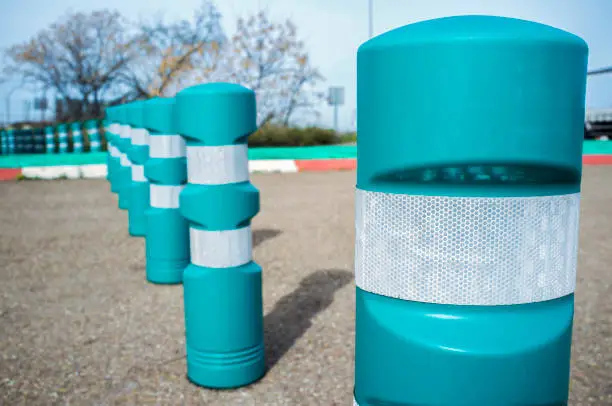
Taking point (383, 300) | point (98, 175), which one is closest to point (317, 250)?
point (383, 300)

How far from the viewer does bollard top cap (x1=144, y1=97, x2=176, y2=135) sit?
4.09 m

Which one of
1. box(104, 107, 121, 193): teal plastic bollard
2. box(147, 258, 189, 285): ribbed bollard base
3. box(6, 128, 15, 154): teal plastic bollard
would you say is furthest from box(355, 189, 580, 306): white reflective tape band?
box(6, 128, 15, 154): teal plastic bollard

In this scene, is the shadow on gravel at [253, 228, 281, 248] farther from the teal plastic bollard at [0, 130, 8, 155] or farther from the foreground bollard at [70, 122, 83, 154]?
the teal plastic bollard at [0, 130, 8, 155]

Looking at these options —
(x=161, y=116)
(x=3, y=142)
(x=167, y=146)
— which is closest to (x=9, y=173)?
(x=3, y=142)

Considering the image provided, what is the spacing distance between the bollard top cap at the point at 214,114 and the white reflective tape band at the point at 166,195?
1.62 metres

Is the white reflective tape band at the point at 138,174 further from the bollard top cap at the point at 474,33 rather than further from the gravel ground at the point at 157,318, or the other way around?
the bollard top cap at the point at 474,33

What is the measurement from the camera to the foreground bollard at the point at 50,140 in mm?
18266

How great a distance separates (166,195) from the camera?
172 inches

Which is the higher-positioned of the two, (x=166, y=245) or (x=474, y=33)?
(x=474, y=33)

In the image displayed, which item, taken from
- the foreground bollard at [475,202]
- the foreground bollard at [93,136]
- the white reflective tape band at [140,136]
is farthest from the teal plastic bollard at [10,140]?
the foreground bollard at [475,202]

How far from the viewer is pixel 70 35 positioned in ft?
83.9

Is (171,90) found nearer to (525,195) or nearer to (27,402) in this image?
(27,402)

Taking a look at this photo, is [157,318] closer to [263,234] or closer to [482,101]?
[263,234]

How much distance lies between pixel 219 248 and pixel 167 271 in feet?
6.06
